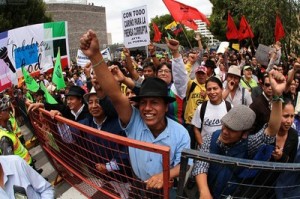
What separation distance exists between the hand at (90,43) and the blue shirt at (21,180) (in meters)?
0.99

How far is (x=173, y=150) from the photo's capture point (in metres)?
2.62

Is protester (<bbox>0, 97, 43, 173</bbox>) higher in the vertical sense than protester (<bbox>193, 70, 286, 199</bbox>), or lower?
lower

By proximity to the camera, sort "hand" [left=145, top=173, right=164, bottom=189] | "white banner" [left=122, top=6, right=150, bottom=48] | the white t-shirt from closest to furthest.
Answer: "hand" [left=145, top=173, right=164, bottom=189], the white t-shirt, "white banner" [left=122, top=6, right=150, bottom=48]

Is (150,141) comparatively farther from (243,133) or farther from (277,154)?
(277,154)

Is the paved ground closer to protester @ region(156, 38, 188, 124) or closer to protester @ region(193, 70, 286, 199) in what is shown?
protester @ region(156, 38, 188, 124)

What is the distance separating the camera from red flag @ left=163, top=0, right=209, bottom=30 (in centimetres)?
794

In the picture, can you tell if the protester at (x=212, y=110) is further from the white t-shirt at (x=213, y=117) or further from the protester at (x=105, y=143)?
the protester at (x=105, y=143)

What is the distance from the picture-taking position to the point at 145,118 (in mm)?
2693

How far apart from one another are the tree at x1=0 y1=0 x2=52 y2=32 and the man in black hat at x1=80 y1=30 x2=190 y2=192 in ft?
89.5

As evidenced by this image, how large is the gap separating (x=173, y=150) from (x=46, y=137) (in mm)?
1443

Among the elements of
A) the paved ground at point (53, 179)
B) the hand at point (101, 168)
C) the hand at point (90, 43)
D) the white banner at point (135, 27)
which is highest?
the white banner at point (135, 27)

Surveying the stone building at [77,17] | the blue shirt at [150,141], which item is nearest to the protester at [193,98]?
the blue shirt at [150,141]

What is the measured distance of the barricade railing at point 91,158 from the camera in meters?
2.53

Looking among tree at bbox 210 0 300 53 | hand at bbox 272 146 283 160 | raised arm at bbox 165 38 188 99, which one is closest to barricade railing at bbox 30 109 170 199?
hand at bbox 272 146 283 160
